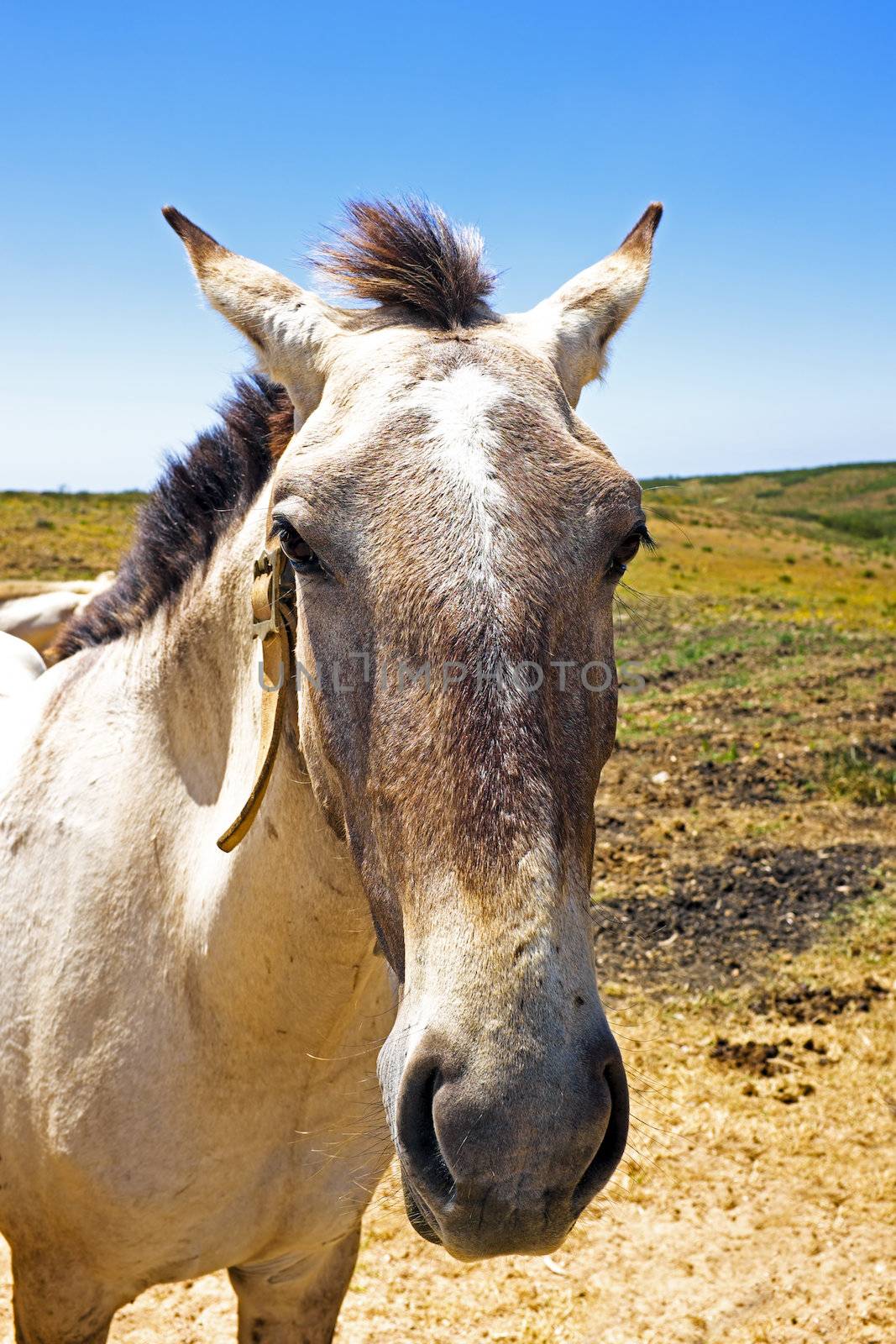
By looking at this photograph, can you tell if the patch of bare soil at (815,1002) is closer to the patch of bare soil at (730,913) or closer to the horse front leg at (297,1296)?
the patch of bare soil at (730,913)

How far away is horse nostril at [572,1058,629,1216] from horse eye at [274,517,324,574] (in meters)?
0.91

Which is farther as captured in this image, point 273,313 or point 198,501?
point 198,501

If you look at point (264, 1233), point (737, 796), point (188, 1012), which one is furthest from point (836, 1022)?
point (188, 1012)

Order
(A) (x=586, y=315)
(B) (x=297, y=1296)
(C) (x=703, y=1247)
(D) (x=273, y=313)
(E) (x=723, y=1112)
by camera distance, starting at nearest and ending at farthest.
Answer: (D) (x=273, y=313) → (A) (x=586, y=315) → (B) (x=297, y=1296) → (C) (x=703, y=1247) → (E) (x=723, y=1112)

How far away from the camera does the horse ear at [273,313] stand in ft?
6.37

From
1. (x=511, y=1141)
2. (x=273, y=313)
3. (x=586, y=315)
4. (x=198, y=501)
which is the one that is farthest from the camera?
(x=198, y=501)

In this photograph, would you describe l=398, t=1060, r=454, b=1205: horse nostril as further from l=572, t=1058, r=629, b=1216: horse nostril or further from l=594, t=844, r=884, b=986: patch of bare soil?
l=594, t=844, r=884, b=986: patch of bare soil

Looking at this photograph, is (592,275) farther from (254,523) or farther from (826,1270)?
(826,1270)

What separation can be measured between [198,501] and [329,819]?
97 centimetres

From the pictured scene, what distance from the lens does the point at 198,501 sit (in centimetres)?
234

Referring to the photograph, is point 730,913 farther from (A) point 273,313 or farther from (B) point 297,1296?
(A) point 273,313

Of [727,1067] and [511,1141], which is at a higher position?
[511,1141]

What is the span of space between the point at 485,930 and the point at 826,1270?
3.35m

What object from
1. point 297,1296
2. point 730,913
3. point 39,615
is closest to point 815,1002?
point 730,913
